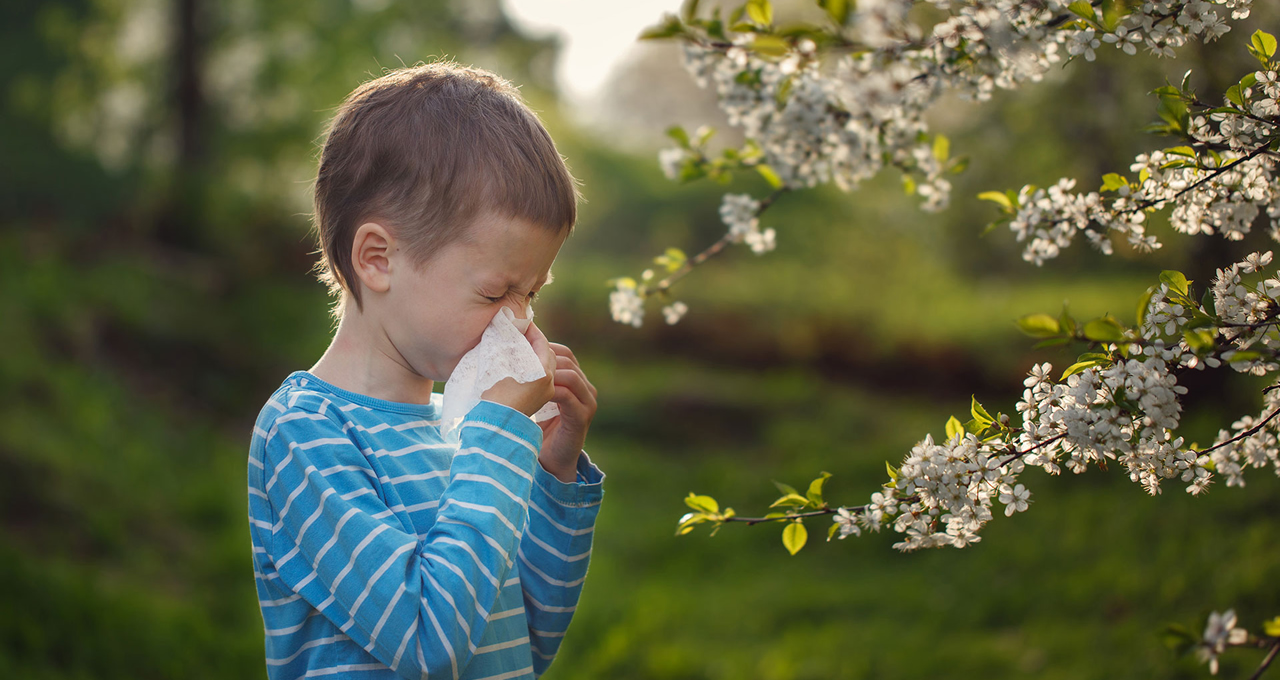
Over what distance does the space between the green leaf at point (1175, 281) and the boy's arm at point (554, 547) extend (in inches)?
38.3

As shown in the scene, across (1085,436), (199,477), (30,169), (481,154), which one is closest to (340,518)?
(481,154)

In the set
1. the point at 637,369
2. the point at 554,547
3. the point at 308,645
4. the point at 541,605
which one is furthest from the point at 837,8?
the point at 637,369

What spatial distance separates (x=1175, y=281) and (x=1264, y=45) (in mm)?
401

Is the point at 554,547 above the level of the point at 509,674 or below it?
above

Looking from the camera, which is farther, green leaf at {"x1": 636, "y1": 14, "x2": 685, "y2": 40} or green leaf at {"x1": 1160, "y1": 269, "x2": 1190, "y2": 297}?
green leaf at {"x1": 636, "y1": 14, "x2": 685, "y2": 40}

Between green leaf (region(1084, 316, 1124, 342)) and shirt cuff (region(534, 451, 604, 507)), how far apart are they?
0.92 meters

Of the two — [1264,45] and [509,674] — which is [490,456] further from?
[1264,45]

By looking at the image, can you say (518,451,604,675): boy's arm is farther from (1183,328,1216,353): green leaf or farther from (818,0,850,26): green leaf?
(1183,328,1216,353): green leaf

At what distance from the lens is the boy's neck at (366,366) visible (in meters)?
1.54

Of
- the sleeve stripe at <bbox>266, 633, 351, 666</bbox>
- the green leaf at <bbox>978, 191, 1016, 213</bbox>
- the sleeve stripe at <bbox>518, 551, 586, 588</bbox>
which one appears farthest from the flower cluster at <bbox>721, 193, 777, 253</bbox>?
the sleeve stripe at <bbox>266, 633, 351, 666</bbox>

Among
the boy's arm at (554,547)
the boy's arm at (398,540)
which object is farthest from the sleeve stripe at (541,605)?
the boy's arm at (398,540)

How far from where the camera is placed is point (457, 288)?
1.49 m

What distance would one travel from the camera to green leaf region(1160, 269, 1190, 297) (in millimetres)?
1259

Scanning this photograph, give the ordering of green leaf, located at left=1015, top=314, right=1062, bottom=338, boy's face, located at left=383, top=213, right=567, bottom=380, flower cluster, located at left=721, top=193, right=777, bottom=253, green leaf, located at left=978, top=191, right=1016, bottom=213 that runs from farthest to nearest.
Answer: flower cluster, located at left=721, top=193, right=777, bottom=253, green leaf, located at left=978, top=191, right=1016, bottom=213, boy's face, located at left=383, top=213, right=567, bottom=380, green leaf, located at left=1015, top=314, right=1062, bottom=338
